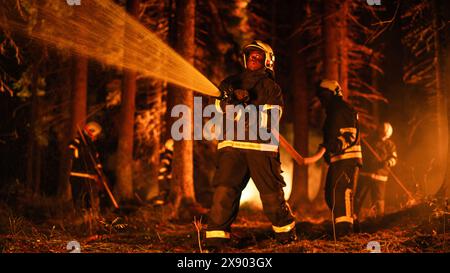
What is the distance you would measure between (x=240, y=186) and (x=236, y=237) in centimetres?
133

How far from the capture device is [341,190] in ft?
25.9

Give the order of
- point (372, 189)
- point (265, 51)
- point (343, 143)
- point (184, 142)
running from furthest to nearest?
point (372, 189), point (184, 142), point (343, 143), point (265, 51)

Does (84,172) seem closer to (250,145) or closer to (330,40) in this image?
(250,145)

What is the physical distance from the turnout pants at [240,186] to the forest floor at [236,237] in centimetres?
35

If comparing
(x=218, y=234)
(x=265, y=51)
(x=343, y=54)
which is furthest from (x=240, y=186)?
(x=343, y=54)

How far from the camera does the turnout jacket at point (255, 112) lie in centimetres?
668

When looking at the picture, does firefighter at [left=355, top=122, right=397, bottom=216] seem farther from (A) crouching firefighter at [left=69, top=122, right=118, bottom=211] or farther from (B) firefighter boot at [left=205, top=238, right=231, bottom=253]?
(A) crouching firefighter at [left=69, top=122, right=118, bottom=211]

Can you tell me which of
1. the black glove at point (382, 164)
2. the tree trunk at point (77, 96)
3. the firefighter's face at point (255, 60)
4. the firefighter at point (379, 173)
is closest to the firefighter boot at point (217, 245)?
the firefighter's face at point (255, 60)

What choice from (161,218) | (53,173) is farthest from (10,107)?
(161,218)

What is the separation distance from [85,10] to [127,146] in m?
4.31

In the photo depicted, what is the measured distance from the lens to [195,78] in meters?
7.09

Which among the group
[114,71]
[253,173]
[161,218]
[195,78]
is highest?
[114,71]

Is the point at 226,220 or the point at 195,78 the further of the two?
the point at 195,78

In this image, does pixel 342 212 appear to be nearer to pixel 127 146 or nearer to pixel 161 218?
pixel 161 218
